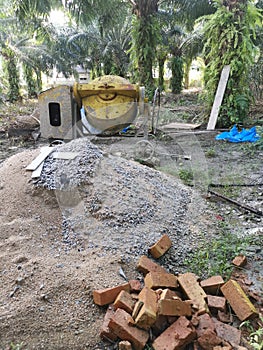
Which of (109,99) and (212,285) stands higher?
(109,99)

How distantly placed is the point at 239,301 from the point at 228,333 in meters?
0.23

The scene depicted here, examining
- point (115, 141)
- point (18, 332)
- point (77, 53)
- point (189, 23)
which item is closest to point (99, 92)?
point (115, 141)

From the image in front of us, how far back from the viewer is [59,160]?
10.3 feet

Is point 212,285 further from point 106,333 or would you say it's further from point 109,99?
point 109,99

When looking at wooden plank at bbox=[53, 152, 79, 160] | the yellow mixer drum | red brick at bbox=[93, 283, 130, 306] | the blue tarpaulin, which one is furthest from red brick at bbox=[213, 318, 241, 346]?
the blue tarpaulin

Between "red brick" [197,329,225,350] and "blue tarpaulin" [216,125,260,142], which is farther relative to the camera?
"blue tarpaulin" [216,125,260,142]

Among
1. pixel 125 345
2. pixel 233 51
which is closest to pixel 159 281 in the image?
pixel 125 345

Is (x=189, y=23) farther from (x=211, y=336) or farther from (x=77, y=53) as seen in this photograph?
(x=211, y=336)

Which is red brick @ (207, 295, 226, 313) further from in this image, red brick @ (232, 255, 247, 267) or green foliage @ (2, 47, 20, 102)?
green foliage @ (2, 47, 20, 102)

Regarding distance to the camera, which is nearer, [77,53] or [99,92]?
[99,92]

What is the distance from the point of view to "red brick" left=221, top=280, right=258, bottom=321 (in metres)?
1.85

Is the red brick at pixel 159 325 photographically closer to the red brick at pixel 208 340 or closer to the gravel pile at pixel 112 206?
the red brick at pixel 208 340

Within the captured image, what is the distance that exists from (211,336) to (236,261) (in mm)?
844

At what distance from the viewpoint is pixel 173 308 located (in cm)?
173
